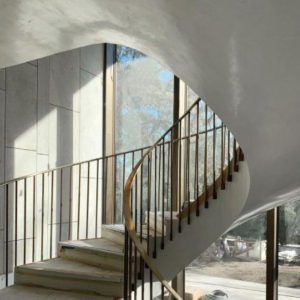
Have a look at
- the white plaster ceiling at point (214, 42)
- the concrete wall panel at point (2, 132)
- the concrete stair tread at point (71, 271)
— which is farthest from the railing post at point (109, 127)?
the white plaster ceiling at point (214, 42)

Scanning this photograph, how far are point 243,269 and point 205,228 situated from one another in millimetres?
1651

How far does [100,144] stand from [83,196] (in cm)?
86

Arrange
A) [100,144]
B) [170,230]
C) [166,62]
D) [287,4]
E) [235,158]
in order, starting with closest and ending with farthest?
1. [287,4]
2. [166,62]
3. [235,158]
4. [170,230]
5. [100,144]

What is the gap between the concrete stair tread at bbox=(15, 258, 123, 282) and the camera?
335 cm

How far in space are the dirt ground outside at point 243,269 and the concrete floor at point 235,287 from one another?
50mm

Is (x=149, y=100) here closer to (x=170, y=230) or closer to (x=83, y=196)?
(x=83, y=196)

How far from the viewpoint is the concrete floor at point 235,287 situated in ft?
15.3

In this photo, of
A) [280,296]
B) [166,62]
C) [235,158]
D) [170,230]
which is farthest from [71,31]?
[280,296]

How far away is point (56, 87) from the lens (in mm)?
5062

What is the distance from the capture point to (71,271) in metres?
3.47

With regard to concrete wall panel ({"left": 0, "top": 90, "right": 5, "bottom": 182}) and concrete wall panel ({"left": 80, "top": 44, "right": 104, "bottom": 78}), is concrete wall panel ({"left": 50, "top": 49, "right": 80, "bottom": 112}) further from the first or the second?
concrete wall panel ({"left": 0, "top": 90, "right": 5, "bottom": 182})

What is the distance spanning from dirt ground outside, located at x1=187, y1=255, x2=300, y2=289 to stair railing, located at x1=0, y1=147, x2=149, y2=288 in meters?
1.40

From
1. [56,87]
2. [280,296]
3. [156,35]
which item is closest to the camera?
[156,35]

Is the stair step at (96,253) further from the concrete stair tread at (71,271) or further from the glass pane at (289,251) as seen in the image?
the glass pane at (289,251)
